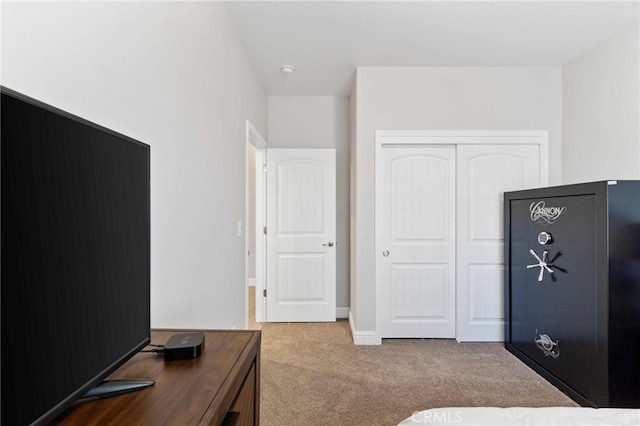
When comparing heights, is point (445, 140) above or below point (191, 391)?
above

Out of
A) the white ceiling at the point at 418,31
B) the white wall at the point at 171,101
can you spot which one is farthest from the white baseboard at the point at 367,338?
the white ceiling at the point at 418,31

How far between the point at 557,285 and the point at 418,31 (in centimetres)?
215

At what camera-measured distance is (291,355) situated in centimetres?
286

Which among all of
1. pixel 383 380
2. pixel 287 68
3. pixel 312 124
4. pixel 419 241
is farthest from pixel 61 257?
pixel 312 124

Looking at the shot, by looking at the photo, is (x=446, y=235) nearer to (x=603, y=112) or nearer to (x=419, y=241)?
(x=419, y=241)

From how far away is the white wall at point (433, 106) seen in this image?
10.3 ft

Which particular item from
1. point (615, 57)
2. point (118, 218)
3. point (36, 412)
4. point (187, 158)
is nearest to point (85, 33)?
point (118, 218)

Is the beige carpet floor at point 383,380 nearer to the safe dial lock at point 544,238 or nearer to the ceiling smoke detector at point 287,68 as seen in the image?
the safe dial lock at point 544,238

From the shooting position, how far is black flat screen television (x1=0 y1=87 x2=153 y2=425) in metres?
0.50

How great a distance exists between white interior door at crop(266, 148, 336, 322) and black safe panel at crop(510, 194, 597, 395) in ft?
6.02

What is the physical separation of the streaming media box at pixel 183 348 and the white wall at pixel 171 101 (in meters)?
0.37

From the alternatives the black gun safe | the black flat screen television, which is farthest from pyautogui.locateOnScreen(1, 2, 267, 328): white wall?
the black gun safe

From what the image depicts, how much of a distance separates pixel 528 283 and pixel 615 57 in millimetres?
1914

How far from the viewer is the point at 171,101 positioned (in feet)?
4.69
